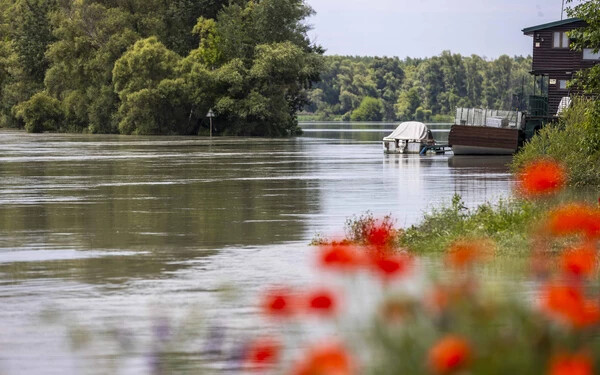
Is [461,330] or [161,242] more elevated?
[461,330]

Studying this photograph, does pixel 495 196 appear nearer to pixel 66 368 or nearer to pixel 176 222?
pixel 176 222

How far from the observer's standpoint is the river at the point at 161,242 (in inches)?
419

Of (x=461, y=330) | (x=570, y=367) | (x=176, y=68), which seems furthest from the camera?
(x=176, y=68)

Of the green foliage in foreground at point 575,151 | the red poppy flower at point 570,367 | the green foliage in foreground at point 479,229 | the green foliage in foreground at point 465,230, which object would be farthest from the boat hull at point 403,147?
the red poppy flower at point 570,367

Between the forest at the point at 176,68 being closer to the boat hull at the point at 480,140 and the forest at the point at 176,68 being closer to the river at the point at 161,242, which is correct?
the boat hull at the point at 480,140

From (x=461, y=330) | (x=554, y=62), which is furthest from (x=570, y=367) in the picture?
(x=554, y=62)

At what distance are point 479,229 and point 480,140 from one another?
44444 millimetres

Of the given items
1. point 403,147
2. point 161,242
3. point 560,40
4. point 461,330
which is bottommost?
point 403,147

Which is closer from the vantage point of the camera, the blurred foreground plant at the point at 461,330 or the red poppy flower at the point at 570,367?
the red poppy flower at the point at 570,367

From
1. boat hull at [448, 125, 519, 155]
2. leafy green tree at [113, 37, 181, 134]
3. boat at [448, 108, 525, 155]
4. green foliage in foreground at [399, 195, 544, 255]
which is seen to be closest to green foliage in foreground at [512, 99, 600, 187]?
green foliage in foreground at [399, 195, 544, 255]

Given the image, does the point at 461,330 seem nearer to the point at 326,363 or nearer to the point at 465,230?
the point at 326,363

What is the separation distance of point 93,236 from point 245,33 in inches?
3231

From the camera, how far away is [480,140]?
62.0 metres

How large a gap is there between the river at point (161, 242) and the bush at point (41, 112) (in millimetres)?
60458
